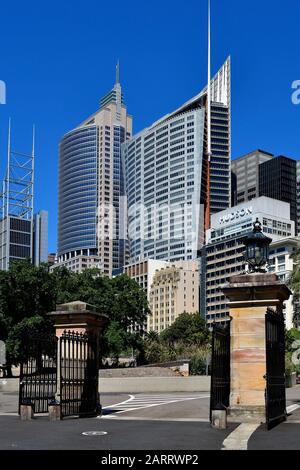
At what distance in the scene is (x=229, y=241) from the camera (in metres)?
179

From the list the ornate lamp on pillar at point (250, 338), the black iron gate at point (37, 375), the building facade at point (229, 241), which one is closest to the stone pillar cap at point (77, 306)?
the black iron gate at point (37, 375)

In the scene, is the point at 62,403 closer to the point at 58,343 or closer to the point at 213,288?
the point at 58,343

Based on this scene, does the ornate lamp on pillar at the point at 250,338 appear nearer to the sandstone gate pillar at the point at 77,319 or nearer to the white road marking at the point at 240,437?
the white road marking at the point at 240,437

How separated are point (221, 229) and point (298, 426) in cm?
18062

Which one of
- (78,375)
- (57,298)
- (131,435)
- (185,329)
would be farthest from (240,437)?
(185,329)

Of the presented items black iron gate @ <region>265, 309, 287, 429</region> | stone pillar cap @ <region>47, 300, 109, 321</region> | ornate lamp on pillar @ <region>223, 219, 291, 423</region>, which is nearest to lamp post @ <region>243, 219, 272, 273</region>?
ornate lamp on pillar @ <region>223, 219, 291, 423</region>

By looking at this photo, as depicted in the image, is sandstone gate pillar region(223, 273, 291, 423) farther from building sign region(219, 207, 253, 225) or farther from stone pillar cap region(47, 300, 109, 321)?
building sign region(219, 207, 253, 225)

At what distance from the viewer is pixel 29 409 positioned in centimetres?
1425

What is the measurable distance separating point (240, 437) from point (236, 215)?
177968 millimetres

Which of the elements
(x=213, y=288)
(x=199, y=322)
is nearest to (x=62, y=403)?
(x=199, y=322)

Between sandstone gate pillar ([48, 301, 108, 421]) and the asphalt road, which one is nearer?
the asphalt road

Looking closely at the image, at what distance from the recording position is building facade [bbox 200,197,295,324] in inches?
6944

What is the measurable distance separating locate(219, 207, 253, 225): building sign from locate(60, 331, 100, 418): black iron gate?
168843 mm

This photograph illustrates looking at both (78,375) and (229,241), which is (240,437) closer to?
(78,375)
